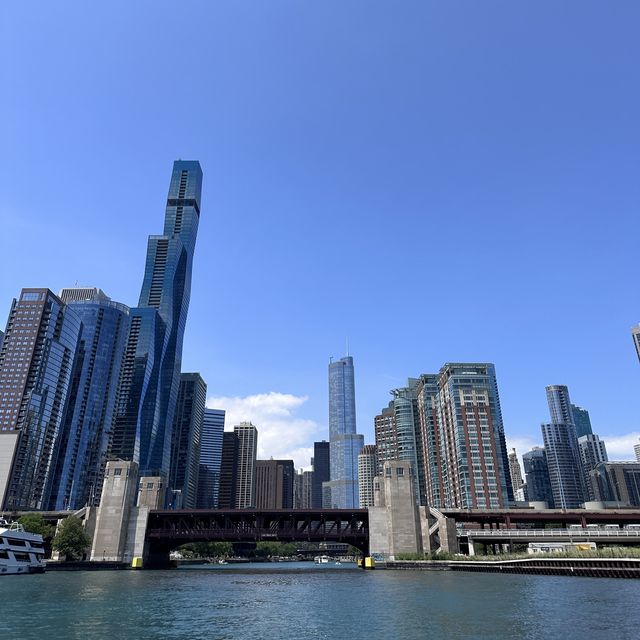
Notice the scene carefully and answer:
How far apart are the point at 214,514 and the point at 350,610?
9348 centimetres

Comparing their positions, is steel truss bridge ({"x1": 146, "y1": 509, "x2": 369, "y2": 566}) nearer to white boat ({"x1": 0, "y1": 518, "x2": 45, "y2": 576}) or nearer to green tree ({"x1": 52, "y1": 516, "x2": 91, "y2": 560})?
green tree ({"x1": 52, "y1": 516, "x2": 91, "y2": 560})

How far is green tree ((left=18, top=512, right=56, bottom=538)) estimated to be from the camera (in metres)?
125

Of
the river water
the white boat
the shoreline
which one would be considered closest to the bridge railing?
the shoreline

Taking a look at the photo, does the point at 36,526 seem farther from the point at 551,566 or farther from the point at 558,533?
the point at 558,533

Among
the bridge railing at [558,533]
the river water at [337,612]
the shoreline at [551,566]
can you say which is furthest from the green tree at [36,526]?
the bridge railing at [558,533]

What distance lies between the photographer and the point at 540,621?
128 feet

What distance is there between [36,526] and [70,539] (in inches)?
436

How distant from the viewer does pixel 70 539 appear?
12138 centimetres

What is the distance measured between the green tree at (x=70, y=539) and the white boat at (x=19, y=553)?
64.1ft

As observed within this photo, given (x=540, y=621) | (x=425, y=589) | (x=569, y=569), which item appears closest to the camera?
(x=540, y=621)

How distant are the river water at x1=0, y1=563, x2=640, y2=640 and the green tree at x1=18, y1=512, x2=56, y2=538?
210 feet

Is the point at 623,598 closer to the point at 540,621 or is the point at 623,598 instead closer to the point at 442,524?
the point at 540,621

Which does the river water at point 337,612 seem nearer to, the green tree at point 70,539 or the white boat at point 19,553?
the white boat at point 19,553

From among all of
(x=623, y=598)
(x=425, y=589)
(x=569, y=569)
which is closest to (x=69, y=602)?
(x=425, y=589)
